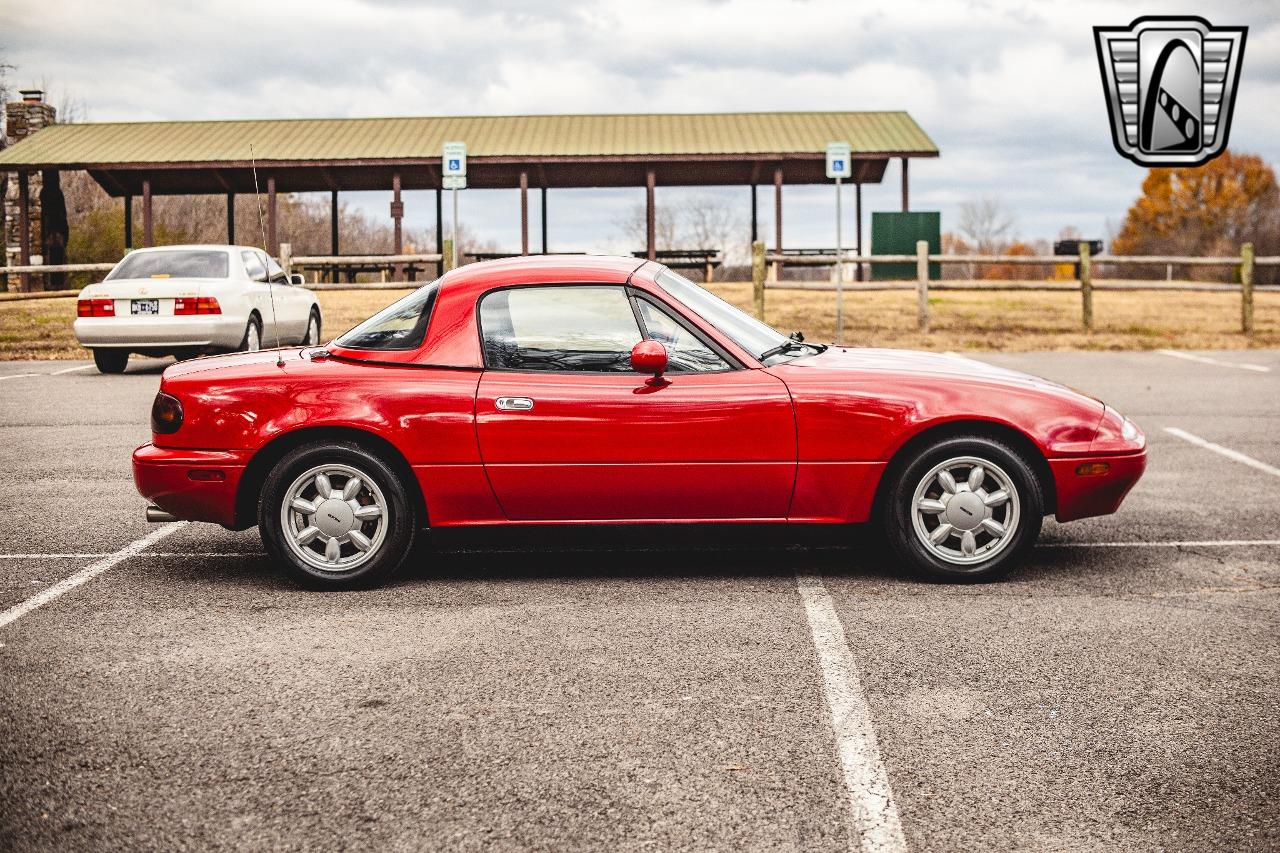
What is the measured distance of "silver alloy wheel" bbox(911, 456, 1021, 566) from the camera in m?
5.41

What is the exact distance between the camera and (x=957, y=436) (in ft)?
17.8

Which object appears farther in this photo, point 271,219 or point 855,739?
point 271,219

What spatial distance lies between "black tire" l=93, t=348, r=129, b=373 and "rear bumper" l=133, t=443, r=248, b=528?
35.8 feet

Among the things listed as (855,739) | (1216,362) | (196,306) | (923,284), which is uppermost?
(923,284)

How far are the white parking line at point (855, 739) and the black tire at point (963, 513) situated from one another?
0.47 metres

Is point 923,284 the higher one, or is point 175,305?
point 923,284

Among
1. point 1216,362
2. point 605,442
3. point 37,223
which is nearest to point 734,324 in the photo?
point 605,442

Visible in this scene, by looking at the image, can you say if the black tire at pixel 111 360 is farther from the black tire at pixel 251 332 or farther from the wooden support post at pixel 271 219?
the wooden support post at pixel 271 219

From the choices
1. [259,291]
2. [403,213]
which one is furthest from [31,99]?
[259,291]

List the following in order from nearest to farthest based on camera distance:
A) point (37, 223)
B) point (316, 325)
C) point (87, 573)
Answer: point (87, 573) < point (316, 325) < point (37, 223)

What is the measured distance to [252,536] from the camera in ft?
22.1

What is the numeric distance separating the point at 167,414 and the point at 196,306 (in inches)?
376

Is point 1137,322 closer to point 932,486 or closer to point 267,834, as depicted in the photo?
point 932,486

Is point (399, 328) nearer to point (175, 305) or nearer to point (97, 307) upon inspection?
point (175, 305)
